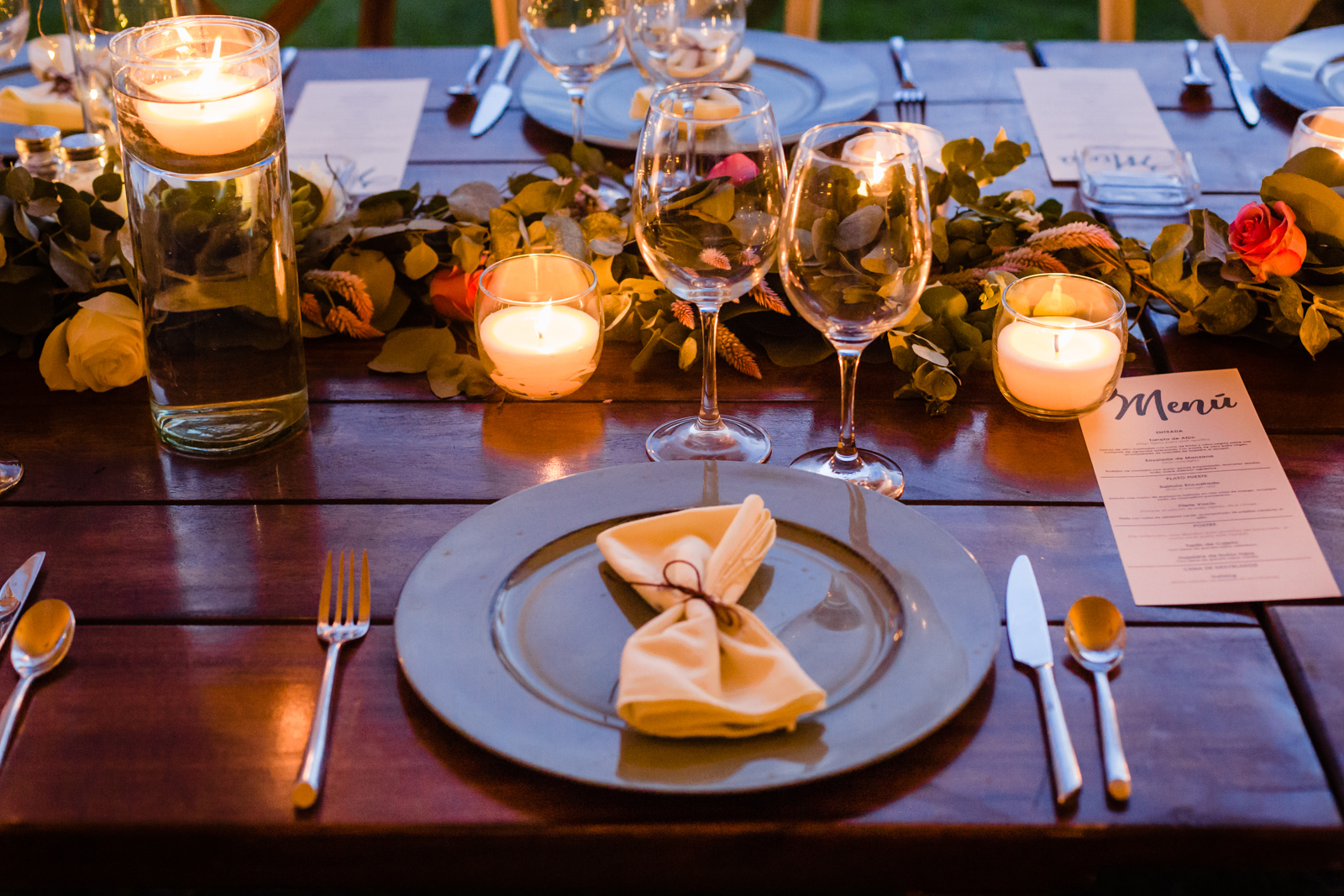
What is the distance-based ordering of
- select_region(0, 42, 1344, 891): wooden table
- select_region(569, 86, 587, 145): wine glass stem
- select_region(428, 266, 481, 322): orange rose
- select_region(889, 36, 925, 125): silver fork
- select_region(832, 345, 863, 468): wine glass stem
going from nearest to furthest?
select_region(0, 42, 1344, 891): wooden table → select_region(832, 345, 863, 468): wine glass stem → select_region(428, 266, 481, 322): orange rose → select_region(569, 86, 587, 145): wine glass stem → select_region(889, 36, 925, 125): silver fork

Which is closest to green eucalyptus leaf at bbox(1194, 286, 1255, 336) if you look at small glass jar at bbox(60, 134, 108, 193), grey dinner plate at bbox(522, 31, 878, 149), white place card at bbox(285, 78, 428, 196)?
grey dinner plate at bbox(522, 31, 878, 149)

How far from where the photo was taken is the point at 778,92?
5.27 feet

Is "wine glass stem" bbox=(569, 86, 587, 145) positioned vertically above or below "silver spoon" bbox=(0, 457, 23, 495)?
above

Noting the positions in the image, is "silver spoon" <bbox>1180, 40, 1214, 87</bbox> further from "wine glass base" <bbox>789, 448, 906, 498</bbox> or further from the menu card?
"wine glass base" <bbox>789, 448, 906, 498</bbox>

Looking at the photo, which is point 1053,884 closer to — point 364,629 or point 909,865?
point 909,865

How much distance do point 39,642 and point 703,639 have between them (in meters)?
0.41

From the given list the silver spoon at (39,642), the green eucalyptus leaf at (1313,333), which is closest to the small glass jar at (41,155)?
the silver spoon at (39,642)

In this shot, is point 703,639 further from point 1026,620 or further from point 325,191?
point 325,191

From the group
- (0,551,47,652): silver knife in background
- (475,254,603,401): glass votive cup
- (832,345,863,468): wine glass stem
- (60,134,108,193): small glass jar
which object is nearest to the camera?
(0,551,47,652): silver knife in background

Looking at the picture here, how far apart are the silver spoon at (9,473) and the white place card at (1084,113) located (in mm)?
1132

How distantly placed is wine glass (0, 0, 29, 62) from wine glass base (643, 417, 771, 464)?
0.94m

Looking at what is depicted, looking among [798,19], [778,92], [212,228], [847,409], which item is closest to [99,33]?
[212,228]

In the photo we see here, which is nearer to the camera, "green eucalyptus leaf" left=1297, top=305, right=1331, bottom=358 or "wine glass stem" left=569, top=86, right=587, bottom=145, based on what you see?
"green eucalyptus leaf" left=1297, top=305, right=1331, bottom=358

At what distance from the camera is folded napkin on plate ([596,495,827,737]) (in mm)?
609
